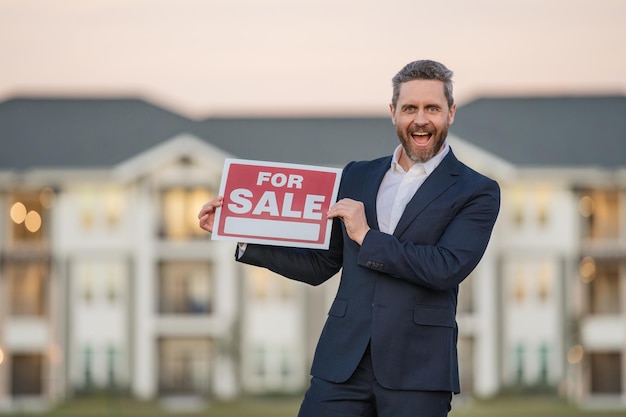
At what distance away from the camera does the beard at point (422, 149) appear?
15.6 ft

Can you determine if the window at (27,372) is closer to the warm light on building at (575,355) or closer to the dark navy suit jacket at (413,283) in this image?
the warm light on building at (575,355)

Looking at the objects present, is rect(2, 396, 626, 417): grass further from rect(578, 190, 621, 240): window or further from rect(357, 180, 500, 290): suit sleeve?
rect(357, 180, 500, 290): suit sleeve

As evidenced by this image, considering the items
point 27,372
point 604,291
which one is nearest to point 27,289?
point 27,372

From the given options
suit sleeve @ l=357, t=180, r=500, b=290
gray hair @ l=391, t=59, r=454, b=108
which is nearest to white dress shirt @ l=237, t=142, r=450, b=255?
suit sleeve @ l=357, t=180, r=500, b=290

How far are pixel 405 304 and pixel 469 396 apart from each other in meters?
46.6

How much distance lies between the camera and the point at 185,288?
51.0m

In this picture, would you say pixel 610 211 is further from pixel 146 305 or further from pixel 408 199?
pixel 408 199

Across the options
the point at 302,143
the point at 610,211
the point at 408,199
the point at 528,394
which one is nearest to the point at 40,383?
the point at 302,143

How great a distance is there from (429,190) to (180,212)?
46.4 m

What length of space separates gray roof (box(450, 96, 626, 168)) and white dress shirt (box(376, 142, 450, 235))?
47688mm

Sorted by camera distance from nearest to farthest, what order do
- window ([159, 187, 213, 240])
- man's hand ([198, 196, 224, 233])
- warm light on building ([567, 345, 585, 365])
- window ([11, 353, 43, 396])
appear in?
man's hand ([198, 196, 224, 233]) < window ([159, 187, 213, 240]) < warm light on building ([567, 345, 585, 365]) < window ([11, 353, 43, 396])

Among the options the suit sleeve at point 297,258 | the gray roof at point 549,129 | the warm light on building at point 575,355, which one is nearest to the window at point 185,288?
the gray roof at point 549,129

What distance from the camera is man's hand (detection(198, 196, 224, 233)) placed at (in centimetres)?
498

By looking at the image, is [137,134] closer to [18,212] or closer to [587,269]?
[18,212]
